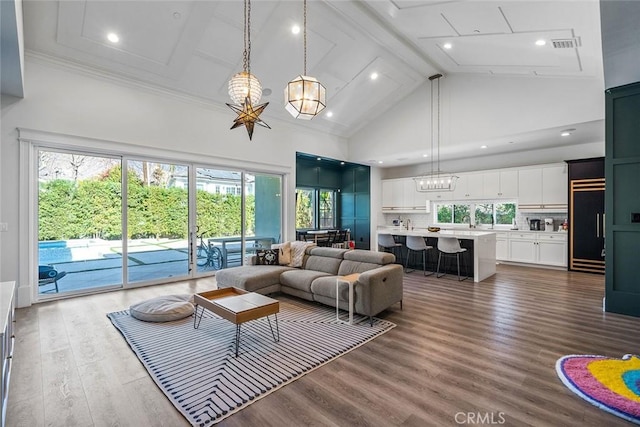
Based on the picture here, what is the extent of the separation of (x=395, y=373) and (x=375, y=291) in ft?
3.84

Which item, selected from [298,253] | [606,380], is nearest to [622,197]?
[606,380]

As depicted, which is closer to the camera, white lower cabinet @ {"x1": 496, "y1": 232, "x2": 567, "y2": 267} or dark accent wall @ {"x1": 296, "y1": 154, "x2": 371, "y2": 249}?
white lower cabinet @ {"x1": 496, "y1": 232, "x2": 567, "y2": 267}

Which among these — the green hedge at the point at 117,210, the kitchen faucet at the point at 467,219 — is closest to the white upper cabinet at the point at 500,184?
the kitchen faucet at the point at 467,219

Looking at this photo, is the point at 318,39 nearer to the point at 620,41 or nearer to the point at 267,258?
the point at 267,258

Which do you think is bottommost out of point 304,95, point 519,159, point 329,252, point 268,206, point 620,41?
point 329,252

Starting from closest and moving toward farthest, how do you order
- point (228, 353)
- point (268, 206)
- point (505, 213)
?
point (228, 353)
point (268, 206)
point (505, 213)

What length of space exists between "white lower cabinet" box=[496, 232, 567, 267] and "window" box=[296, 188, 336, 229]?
16.5 ft

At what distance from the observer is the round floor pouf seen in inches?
144

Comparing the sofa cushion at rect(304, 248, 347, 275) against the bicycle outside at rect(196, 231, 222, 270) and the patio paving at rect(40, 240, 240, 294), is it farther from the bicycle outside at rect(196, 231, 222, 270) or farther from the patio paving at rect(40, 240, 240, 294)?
the patio paving at rect(40, 240, 240, 294)

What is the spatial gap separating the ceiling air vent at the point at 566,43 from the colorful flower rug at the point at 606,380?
3.92m

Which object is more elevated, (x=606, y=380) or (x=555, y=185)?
(x=555, y=185)

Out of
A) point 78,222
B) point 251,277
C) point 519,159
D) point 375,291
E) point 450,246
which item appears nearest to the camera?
point 375,291

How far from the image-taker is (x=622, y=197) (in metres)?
3.91
